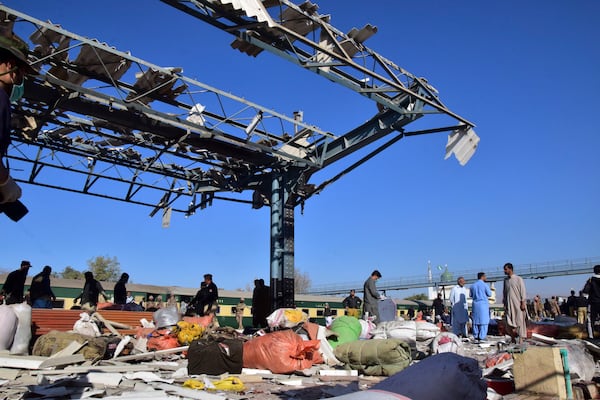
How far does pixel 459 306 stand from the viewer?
12.6 meters

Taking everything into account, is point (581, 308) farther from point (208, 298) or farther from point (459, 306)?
point (208, 298)

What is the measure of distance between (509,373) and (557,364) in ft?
5.14

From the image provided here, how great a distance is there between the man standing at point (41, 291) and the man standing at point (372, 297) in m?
8.11

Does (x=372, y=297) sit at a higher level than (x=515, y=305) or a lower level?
higher

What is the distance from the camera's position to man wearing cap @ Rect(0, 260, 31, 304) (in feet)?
32.0

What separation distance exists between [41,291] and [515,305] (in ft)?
36.6

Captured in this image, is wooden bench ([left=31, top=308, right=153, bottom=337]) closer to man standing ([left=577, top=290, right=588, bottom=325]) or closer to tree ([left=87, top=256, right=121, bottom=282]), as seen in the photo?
man standing ([left=577, top=290, right=588, bottom=325])

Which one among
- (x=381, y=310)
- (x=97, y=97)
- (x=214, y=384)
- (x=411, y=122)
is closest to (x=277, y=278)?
(x=381, y=310)

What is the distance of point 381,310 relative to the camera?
13.0 m

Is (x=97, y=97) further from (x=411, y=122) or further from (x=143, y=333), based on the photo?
(x=411, y=122)

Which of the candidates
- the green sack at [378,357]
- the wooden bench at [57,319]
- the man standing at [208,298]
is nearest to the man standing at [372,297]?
the man standing at [208,298]

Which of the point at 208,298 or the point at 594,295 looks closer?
the point at 594,295

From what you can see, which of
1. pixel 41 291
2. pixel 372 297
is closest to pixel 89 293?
pixel 41 291

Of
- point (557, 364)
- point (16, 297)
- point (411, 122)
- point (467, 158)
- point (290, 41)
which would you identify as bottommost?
point (557, 364)
